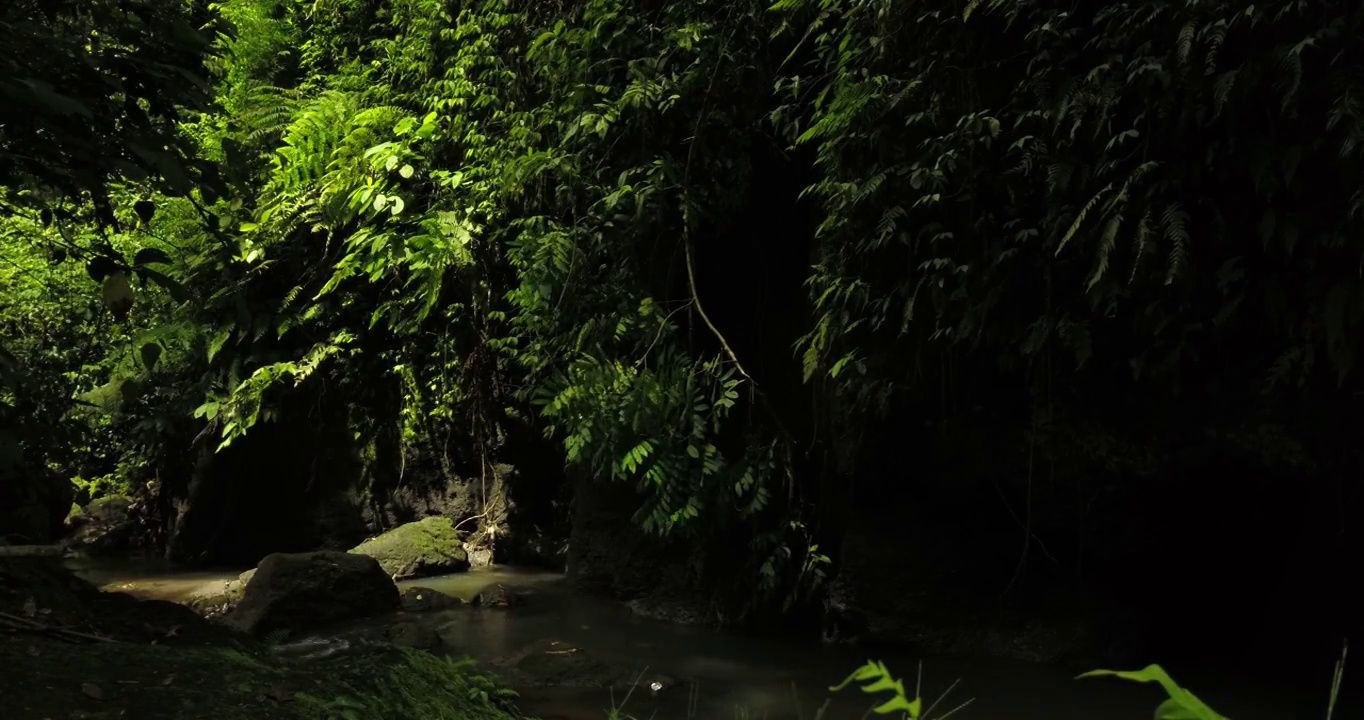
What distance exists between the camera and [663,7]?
6824 millimetres

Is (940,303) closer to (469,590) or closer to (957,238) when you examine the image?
(957,238)

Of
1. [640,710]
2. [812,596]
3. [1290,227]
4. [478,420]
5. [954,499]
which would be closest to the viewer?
[1290,227]

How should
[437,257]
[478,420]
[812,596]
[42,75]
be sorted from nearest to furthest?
1. [42,75]
2. [812,596]
3. [437,257]
4. [478,420]

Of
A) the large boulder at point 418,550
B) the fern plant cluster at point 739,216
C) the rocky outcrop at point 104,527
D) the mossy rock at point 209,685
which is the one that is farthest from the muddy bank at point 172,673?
the rocky outcrop at point 104,527

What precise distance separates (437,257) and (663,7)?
2.74 m

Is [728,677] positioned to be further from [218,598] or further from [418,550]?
[218,598]

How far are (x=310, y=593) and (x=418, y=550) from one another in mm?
1910

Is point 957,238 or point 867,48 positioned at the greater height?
point 867,48

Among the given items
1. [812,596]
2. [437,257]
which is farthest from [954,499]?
[437,257]

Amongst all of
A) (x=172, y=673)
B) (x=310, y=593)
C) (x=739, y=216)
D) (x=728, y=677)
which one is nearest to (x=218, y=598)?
(x=310, y=593)

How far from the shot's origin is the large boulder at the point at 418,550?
8.80 metres

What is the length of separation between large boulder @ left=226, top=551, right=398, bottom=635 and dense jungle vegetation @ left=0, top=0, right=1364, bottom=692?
66.5 inches

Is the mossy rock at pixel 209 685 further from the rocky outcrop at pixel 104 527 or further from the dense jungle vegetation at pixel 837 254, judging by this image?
the rocky outcrop at pixel 104 527

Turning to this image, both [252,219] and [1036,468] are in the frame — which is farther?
[252,219]
